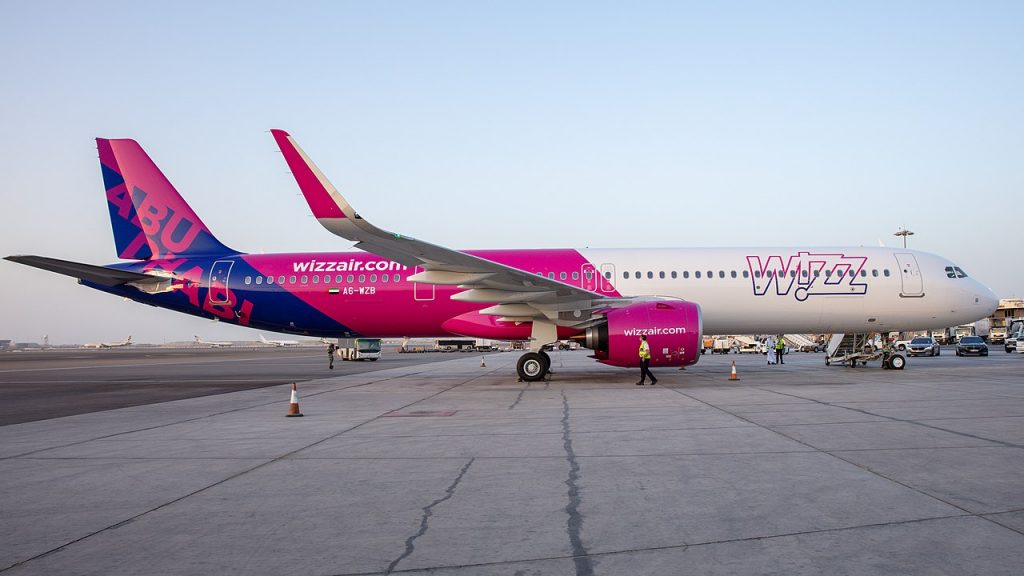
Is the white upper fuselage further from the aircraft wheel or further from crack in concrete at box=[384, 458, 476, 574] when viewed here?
crack in concrete at box=[384, 458, 476, 574]

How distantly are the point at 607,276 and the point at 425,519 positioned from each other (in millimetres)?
Answer: 14269

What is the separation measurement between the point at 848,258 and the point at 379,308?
514 inches

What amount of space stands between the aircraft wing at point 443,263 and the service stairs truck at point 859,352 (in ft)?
29.4

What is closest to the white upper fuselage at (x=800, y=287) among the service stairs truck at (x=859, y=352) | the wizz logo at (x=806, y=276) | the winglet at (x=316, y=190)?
the wizz logo at (x=806, y=276)

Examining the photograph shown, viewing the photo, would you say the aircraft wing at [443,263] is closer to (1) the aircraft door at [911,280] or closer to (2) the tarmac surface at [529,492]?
(2) the tarmac surface at [529,492]

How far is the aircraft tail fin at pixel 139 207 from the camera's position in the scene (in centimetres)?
1986

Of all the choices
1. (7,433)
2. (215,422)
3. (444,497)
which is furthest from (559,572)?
(7,433)

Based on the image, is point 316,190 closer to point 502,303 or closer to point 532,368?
point 502,303

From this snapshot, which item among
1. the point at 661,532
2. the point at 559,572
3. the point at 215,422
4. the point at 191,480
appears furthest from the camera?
the point at 215,422

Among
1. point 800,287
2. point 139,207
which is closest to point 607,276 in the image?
point 800,287

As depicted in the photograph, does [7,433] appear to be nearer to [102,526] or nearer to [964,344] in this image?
[102,526]

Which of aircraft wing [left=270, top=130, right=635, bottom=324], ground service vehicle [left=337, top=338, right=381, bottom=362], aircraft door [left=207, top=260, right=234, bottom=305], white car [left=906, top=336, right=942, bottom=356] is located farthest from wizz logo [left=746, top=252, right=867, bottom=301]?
ground service vehicle [left=337, top=338, right=381, bottom=362]

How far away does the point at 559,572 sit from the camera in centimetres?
359

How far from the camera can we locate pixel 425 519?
4.70 metres
